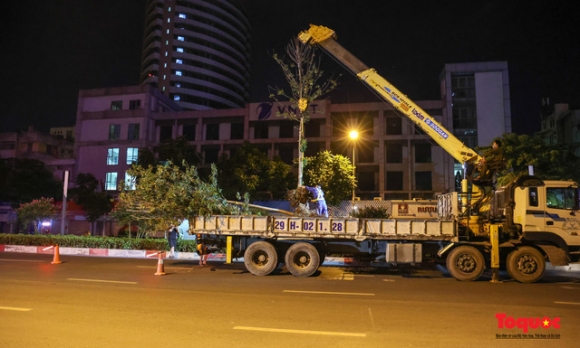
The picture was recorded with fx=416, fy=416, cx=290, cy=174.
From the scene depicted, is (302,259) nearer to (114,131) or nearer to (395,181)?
(395,181)

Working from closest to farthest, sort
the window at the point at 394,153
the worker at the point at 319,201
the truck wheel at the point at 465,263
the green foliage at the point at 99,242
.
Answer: the truck wheel at the point at 465,263, the worker at the point at 319,201, the green foliage at the point at 99,242, the window at the point at 394,153

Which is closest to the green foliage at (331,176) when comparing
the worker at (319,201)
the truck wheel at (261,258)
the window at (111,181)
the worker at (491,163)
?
the worker at (319,201)

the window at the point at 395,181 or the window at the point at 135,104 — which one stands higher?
the window at the point at 135,104

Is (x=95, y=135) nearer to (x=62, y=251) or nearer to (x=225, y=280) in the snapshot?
(x=62, y=251)

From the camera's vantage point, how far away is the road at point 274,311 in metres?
5.94

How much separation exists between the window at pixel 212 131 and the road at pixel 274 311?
3444 cm

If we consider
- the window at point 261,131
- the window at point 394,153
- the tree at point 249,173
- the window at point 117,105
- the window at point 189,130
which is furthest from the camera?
the window at point 117,105

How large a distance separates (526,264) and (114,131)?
44.8m

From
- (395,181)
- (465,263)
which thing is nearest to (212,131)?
(395,181)

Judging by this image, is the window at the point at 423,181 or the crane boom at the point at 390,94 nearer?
the crane boom at the point at 390,94

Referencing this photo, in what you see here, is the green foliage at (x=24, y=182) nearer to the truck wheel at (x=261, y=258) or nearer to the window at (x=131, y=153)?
the window at (x=131, y=153)

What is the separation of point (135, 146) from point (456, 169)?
1340 inches

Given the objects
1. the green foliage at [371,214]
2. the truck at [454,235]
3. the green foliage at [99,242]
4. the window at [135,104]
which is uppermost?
the window at [135,104]

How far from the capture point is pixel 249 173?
31.6m
